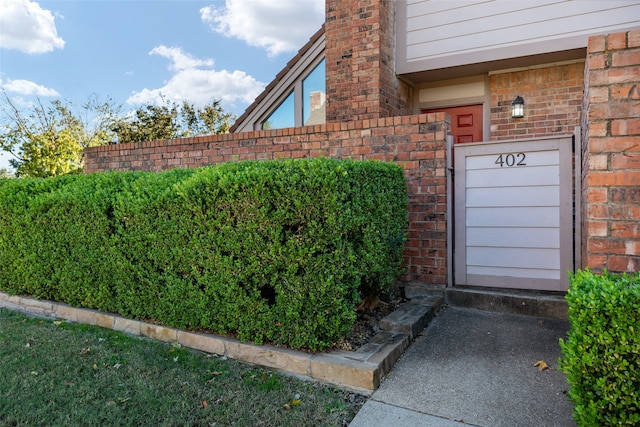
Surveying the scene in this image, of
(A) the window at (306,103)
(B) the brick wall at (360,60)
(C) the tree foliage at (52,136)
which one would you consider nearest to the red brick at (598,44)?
(B) the brick wall at (360,60)

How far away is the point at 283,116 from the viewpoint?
8.48 metres

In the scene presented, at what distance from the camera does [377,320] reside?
387 centimetres

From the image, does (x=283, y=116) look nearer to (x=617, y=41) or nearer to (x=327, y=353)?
(x=327, y=353)

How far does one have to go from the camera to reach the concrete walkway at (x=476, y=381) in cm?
241

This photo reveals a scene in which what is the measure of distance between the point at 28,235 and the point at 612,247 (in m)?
5.57

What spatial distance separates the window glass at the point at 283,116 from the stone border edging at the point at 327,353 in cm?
521

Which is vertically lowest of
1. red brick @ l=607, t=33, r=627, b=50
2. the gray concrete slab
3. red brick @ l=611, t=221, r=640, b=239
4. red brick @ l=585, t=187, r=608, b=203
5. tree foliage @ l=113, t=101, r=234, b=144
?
the gray concrete slab

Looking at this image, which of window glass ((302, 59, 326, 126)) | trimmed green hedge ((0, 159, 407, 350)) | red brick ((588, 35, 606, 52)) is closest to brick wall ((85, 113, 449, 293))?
trimmed green hedge ((0, 159, 407, 350))

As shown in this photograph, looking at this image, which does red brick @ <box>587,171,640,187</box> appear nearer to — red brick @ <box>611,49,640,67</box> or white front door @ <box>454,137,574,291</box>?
red brick @ <box>611,49,640,67</box>

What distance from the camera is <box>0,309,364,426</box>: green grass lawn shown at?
2443 mm

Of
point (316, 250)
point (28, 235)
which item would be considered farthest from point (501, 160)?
point (28, 235)

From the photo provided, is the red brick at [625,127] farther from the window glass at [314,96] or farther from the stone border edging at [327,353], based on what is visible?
the window glass at [314,96]

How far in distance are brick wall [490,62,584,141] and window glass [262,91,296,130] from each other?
371 cm

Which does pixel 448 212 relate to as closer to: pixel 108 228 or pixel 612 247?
pixel 612 247
